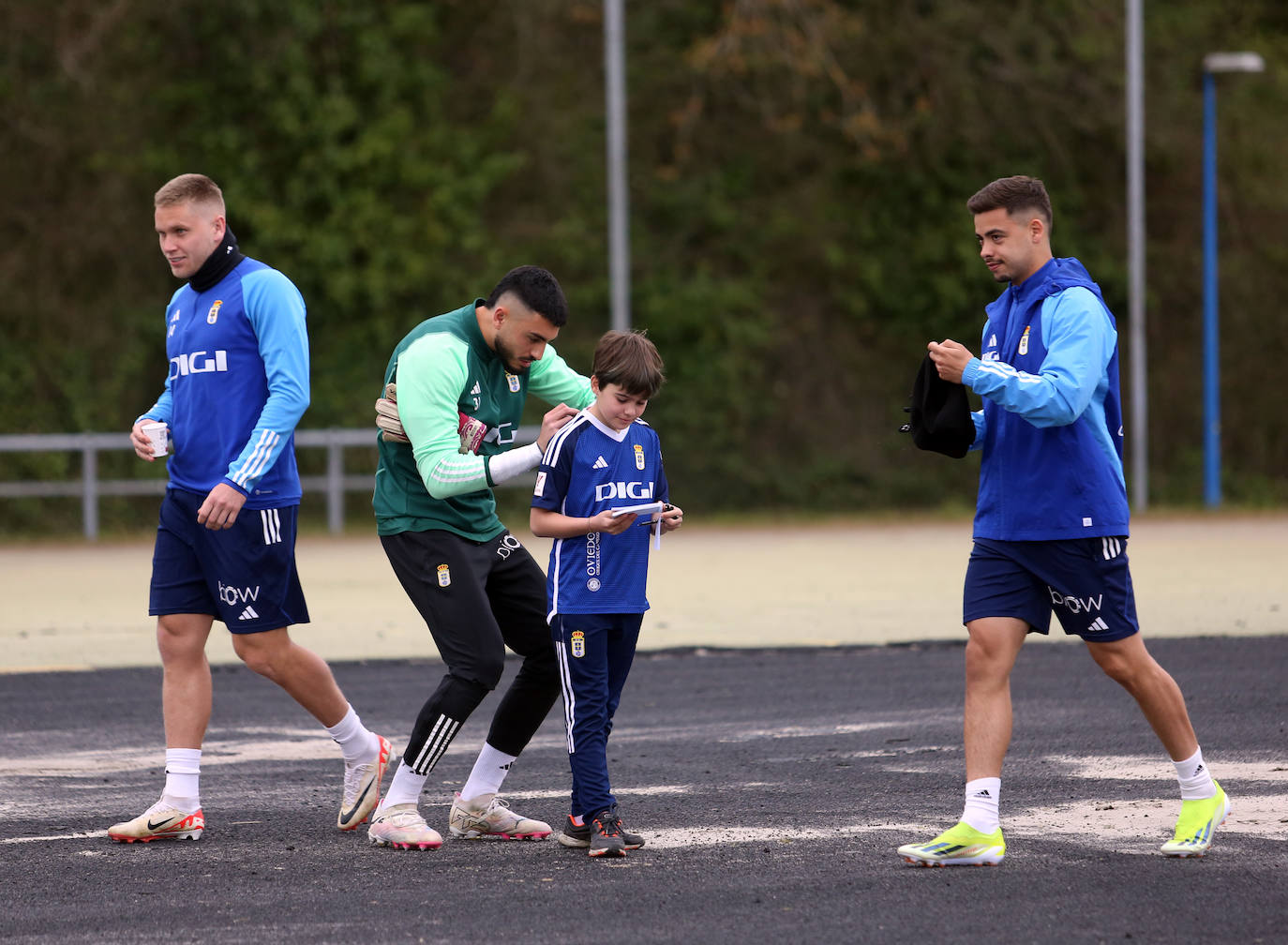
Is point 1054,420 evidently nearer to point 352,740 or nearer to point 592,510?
point 592,510

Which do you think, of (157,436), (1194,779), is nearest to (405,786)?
(157,436)

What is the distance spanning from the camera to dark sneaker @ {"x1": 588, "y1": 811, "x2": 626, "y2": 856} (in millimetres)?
5359

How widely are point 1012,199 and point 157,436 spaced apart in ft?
9.41

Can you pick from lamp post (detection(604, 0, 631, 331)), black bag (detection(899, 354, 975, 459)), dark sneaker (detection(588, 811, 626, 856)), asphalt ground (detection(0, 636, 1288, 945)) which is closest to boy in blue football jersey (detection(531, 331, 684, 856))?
dark sneaker (detection(588, 811, 626, 856))

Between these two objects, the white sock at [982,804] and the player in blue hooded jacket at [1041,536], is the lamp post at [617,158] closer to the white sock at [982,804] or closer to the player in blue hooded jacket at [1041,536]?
the player in blue hooded jacket at [1041,536]

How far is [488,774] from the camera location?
5.79 m

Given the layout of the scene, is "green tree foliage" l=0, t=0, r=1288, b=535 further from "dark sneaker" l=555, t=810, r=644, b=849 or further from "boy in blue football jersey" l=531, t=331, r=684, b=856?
"dark sneaker" l=555, t=810, r=644, b=849

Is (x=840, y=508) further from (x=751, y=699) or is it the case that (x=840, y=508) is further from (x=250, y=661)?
(x=250, y=661)

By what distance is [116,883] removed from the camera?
5.15 m

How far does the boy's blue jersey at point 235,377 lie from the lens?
→ 18.8ft

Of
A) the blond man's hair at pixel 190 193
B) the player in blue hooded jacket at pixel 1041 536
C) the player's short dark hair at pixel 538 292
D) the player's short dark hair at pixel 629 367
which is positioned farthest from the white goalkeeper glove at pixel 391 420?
the player in blue hooded jacket at pixel 1041 536

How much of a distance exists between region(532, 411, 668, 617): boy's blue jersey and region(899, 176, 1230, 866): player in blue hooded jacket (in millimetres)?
1029

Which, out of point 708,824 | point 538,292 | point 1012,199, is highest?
point 1012,199

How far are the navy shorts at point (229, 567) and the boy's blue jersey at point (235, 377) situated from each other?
7 centimetres
